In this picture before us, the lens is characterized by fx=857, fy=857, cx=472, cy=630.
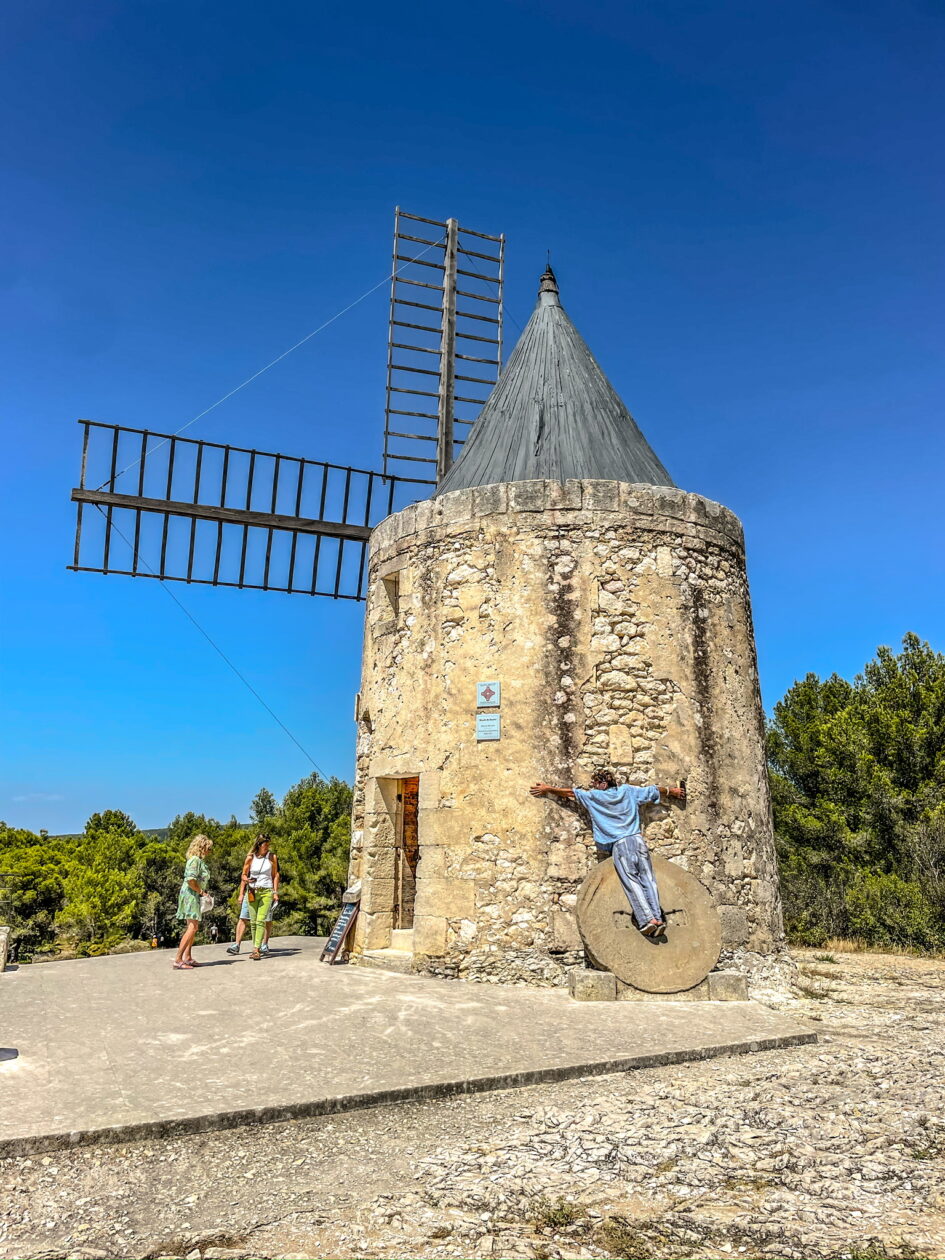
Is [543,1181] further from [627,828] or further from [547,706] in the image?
[547,706]

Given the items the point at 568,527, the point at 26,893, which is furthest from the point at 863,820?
the point at 26,893

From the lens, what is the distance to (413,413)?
12.9 m

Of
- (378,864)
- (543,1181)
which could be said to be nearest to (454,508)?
(378,864)

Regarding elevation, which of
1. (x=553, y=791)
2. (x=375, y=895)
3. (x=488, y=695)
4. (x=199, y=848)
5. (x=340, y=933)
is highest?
(x=488, y=695)

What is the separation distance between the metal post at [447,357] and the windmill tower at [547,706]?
4.66 metres

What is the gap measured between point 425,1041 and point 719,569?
4916mm

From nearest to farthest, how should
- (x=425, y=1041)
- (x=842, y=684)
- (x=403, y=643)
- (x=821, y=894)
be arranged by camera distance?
(x=425, y=1041) < (x=403, y=643) < (x=821, y=894) < (x=842, y=684)

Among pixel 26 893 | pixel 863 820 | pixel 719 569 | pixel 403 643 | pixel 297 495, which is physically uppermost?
pixel 297 495

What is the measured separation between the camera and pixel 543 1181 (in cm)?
304

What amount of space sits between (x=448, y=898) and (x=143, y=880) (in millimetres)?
16174

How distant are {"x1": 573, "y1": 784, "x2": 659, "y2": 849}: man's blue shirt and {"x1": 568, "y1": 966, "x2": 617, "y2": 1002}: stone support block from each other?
0.99m

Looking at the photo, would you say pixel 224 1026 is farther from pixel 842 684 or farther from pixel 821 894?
pixel 842 684

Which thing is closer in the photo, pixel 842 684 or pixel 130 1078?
pixel 130 1078

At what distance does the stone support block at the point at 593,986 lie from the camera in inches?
240
